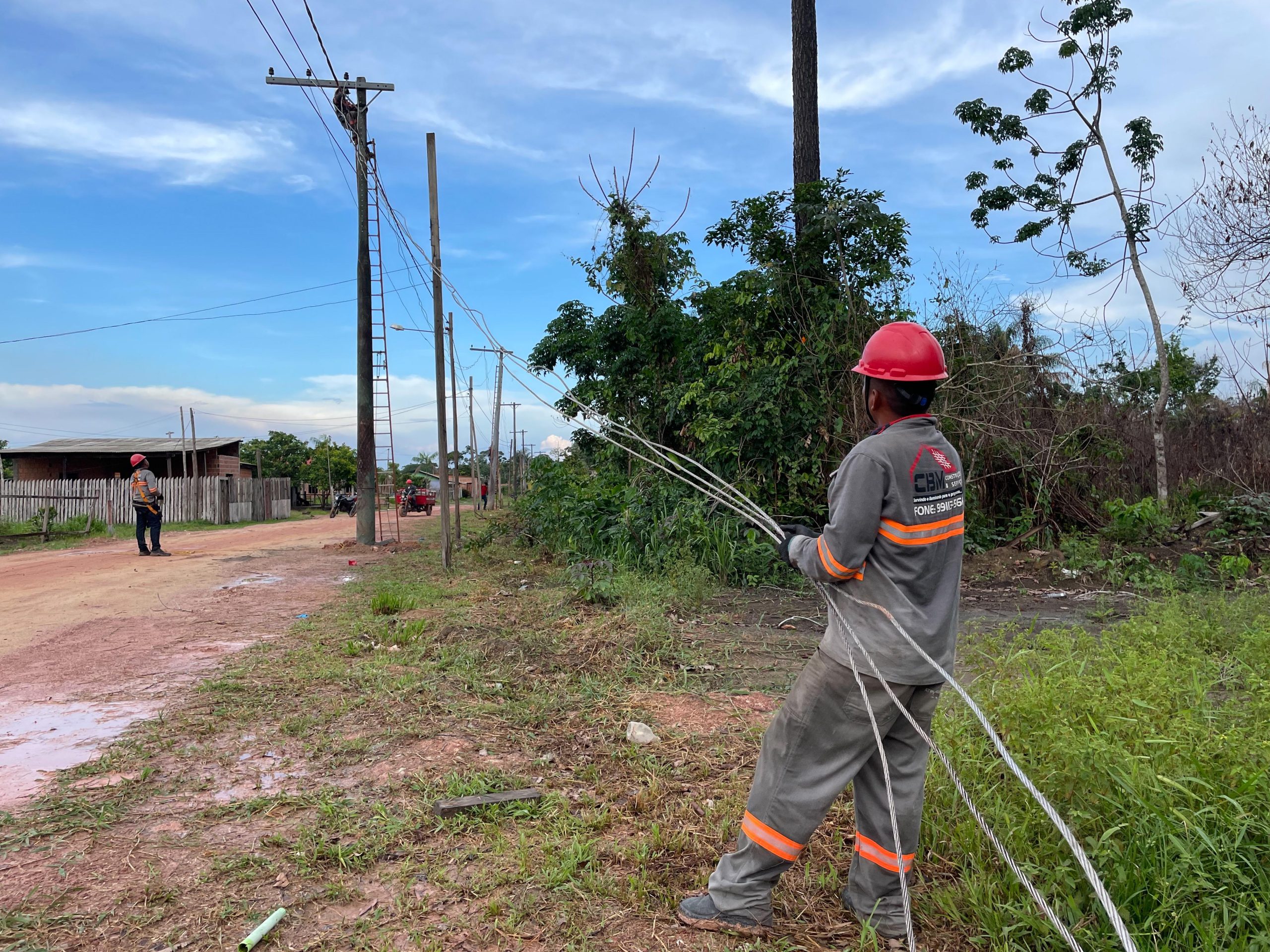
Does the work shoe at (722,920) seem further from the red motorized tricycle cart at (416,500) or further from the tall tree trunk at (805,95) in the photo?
the red motorized tricycle cart at (416,500)

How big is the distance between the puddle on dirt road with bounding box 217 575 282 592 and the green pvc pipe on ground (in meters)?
7.55

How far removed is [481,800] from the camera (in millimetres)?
3246

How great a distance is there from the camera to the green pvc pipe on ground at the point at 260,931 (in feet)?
7.63

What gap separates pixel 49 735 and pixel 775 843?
13.1 ft

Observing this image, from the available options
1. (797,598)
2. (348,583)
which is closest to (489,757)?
(797,598)

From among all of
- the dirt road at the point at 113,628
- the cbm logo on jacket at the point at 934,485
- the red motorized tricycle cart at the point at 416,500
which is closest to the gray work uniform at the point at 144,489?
the dirt road at the point at 113,628

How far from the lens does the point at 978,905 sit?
2.35m

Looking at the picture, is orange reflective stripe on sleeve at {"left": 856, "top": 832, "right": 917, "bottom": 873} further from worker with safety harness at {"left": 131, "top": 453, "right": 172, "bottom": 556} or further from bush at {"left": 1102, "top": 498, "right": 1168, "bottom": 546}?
worker with safety harness at {"left": 131, "top": 453, "right": 172, "bottom": 556}

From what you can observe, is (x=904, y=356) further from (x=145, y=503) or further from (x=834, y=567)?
(x=145, y=503)

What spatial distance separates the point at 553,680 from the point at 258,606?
4.47 metres

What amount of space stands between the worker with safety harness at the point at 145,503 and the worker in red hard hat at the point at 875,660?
1235cm

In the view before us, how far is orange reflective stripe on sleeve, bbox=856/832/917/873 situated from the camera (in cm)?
243

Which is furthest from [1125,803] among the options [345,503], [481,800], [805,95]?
[345,503]

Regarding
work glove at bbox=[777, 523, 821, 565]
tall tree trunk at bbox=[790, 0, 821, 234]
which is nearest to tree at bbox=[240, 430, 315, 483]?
tall tree trunk at bbox=[790, 0, 821, 234]
